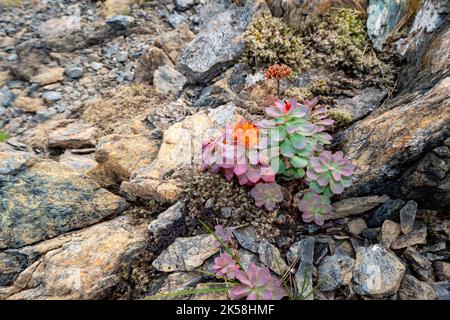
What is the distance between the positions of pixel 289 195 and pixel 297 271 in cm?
77

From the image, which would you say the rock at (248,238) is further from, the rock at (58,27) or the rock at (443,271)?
the rock at (58,27)

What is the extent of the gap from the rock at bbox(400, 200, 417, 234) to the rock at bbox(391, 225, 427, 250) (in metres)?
0.04

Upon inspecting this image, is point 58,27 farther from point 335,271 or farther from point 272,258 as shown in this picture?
point 335,271

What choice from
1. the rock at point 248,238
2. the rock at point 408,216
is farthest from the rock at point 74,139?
the rock at point 408,216

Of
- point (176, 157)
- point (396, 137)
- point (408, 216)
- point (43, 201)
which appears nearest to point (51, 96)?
point (43, 201)

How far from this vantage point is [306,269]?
331 cm

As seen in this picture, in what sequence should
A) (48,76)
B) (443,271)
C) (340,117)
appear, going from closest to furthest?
(443,271)
(340,117)
(48,76)

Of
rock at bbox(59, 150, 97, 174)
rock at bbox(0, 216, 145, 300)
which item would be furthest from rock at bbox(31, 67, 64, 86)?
rock at bbox(0, 216, 145, 300)

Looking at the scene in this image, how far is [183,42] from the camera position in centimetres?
668

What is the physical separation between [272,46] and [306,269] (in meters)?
2.88

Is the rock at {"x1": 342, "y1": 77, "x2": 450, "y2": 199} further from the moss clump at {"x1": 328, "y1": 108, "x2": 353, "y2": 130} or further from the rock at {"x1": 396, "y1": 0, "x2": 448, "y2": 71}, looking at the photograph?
the rock at {"x1": 396, "y1": 0, "x2": 448, "y2": 71}

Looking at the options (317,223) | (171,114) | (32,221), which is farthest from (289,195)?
(32,221)

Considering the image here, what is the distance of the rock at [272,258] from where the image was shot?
3.34 metres

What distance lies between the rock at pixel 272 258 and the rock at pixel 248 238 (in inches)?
2.4
